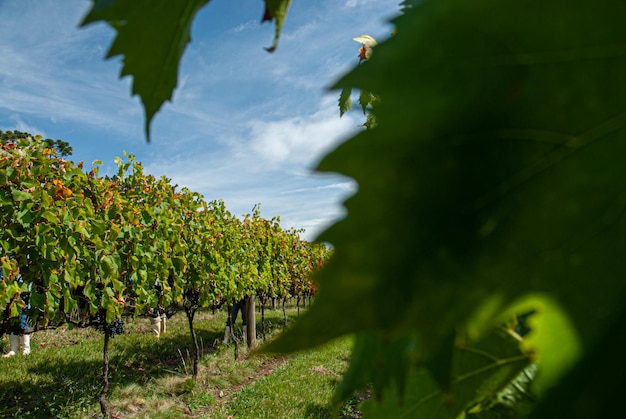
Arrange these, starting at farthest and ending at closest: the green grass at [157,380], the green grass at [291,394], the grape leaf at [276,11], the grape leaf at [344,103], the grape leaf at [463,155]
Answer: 1. the green grass at [291,394]
2. the green grass at [157,380]
3. the grape leaf at [344,103]
4. the grape leaf at [276,11]
5. the grape leaf at [463,155]

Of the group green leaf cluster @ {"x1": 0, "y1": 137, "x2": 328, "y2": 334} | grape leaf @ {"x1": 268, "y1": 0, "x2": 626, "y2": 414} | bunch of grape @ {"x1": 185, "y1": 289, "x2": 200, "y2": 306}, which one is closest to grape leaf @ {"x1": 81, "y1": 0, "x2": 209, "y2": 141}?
grape leaf @ {"x1": 268, "y1": 0, "x2": 626, "y2": 414}

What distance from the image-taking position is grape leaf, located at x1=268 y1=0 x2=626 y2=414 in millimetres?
267

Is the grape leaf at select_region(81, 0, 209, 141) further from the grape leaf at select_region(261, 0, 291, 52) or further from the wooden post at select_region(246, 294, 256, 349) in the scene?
the wooden post at select_region(246, 294, 256, 349)

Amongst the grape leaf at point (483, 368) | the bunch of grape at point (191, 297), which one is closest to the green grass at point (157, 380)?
the bunch of grape at point (191, 297)

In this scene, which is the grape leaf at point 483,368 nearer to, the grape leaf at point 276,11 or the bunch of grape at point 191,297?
the grape leaf at point 276,11

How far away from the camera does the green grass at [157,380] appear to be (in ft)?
27.4

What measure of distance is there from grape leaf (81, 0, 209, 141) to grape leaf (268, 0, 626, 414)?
0.16 metres

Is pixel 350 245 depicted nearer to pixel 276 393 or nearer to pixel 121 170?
pixel 121 170

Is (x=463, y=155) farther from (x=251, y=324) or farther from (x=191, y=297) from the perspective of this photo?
(x=251, y=324)

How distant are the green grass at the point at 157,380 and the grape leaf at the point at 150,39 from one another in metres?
6.37

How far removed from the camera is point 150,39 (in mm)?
363

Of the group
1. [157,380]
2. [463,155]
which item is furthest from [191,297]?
[463,155]

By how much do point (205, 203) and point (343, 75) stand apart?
467 inches

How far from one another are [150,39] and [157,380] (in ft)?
35.5
